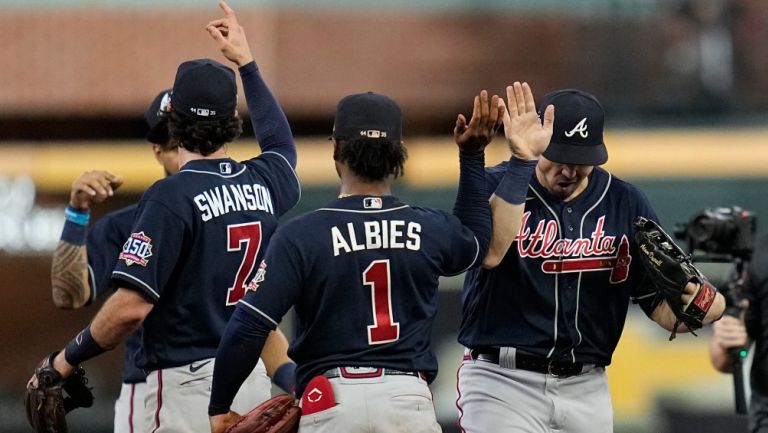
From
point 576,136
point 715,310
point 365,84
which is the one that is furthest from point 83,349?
point 365,84

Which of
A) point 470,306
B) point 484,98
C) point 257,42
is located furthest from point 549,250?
point 257,42

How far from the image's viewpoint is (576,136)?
5371mm

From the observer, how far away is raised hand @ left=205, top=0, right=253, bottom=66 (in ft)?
18.8

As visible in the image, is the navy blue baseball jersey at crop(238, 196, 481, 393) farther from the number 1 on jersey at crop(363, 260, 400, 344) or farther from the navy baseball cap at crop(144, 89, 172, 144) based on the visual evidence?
the navy baseball cap at crop(144, 89, 172, 144)

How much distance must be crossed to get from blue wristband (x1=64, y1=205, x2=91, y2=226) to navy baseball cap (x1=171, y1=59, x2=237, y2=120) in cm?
70

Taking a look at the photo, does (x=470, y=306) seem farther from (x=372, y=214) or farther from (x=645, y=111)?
(x=645, y=111)

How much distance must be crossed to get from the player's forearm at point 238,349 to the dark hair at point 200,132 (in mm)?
866

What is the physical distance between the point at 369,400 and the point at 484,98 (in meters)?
1.17

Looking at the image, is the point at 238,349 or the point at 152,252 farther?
the point at 152,252

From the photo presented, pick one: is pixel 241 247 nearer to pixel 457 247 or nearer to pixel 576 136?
pixel 457 247

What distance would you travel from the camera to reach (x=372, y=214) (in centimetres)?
461

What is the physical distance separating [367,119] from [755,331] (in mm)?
2751

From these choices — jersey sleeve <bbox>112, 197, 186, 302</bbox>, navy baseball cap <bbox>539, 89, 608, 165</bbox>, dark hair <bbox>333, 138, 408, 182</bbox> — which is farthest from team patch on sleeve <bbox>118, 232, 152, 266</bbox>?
navy baseball cap <bbox>539, 89, 608, 165</bbox>

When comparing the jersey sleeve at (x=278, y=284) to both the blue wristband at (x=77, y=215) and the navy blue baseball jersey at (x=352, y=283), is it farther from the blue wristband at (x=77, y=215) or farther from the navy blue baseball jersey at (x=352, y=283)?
the blue wristband at (x=77, y=215)
